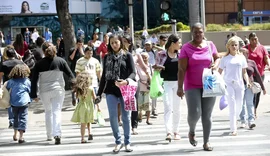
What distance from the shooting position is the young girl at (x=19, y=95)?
1069cm

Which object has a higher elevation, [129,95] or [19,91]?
[129,95]

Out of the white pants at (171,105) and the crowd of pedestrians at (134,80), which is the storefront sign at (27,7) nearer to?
the crowd of pedestrians at (134,80)

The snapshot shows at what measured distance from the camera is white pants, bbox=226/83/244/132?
10.3m

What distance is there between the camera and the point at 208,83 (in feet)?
27.3

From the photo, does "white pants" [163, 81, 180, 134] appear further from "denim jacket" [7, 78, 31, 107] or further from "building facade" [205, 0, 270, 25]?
"building facade" [205, 0, 270, 25]

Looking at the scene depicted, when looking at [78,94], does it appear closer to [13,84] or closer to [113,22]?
[13,84]

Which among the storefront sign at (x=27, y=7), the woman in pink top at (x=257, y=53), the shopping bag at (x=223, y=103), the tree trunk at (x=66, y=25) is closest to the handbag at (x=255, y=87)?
the woman in pink top at (x=257, y=53)

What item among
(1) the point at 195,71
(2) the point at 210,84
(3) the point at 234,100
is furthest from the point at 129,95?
(3) the point at 234,100

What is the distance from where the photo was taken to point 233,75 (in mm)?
10383

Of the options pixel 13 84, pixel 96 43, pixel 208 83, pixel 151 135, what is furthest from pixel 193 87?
pixel 96 43

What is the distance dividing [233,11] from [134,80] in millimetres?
53047

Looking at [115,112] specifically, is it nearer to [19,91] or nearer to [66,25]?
[19,91]

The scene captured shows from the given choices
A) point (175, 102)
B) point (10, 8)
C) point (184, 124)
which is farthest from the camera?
point (10, 8)

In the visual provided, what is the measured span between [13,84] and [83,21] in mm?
48366
